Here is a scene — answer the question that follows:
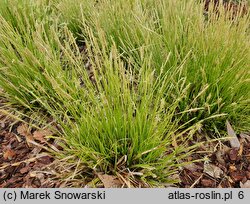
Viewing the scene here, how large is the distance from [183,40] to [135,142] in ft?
3.03

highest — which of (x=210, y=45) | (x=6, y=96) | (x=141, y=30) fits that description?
(x=141, y=30)

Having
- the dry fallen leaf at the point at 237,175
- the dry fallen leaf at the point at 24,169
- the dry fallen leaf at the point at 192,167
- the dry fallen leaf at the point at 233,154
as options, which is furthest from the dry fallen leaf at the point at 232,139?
the dry fallen leaf at the point at 24,169

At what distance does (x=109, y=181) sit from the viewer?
1.87 m

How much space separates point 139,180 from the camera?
6.15 feet

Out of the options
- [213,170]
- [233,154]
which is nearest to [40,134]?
[213,170]

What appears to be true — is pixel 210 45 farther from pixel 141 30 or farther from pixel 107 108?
pixel 107 108

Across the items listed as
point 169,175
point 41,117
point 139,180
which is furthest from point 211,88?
point 41,117

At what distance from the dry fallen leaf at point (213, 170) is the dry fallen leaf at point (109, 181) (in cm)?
56

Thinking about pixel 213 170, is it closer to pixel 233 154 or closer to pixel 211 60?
pixel 233 154

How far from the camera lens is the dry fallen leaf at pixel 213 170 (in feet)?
6.80

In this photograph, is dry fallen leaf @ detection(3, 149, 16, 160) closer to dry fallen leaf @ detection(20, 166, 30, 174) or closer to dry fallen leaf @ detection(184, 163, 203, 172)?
dry fallen leaf @ detection(20, 166, 30, 174)

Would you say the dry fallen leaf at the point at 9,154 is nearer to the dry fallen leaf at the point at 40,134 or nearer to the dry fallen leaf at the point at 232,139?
the dry fallen leaf at the point at 40,134

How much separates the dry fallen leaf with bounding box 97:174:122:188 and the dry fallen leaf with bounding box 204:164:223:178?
0.56 m

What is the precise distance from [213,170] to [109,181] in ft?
2.17
